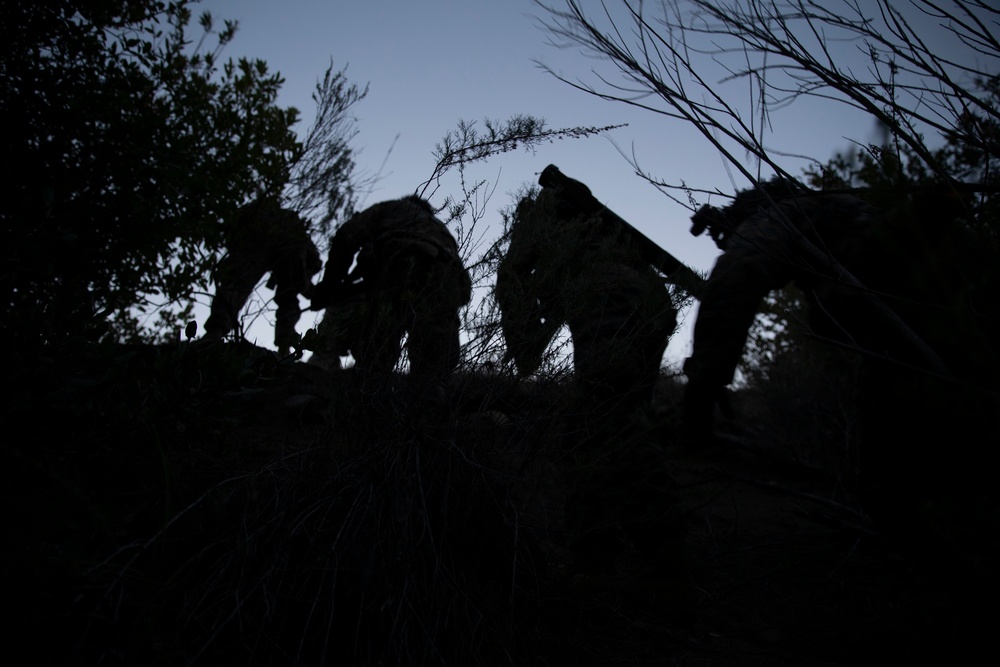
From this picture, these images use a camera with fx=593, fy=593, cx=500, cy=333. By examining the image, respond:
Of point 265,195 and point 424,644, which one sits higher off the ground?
point 265,195

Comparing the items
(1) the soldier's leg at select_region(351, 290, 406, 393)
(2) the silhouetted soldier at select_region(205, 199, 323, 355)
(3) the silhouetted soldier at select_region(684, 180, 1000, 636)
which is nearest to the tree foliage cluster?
(2) the silhouetted soldier at select_region(205, 199, 323, 355)

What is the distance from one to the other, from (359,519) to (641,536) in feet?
4.84

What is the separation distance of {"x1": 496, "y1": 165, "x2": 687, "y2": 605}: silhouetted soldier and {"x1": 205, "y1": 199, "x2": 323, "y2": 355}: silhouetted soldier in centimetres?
193

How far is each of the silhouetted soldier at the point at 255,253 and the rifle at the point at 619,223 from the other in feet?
6.04

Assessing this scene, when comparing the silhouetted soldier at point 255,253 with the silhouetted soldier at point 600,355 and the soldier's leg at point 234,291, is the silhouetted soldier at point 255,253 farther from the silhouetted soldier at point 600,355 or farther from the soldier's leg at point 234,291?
the silhouetted soldier at point 600,355

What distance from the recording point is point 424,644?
Result: 1.45m

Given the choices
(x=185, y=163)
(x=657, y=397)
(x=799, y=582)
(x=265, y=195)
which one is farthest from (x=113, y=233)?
(x=657, y=397)

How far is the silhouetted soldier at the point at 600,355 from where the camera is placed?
2129 millimetres

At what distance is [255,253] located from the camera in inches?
160

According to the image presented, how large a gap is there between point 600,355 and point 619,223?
4.14 feet

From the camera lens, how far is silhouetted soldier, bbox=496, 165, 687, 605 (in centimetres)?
213

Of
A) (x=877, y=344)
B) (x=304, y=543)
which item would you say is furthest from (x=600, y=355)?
(x=877, y=344)

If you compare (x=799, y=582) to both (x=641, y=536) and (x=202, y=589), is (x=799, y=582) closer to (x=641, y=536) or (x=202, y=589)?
(x=641, y=536)

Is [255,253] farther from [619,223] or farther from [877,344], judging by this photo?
[877,344]
